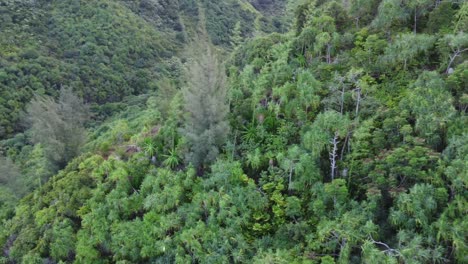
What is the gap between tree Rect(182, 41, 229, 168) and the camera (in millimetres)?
17219

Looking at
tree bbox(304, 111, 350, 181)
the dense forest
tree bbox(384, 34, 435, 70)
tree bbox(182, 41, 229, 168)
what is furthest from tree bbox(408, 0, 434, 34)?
tree bbox(182, 41, 229, 168)

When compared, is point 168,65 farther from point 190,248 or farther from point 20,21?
point 190,248

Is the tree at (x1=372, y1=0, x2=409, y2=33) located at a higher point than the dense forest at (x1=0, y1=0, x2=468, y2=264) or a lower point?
higher

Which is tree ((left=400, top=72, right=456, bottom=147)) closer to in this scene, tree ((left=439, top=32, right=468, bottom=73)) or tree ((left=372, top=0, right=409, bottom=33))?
tree ((left=439, top=32, right=468, bottom=73))

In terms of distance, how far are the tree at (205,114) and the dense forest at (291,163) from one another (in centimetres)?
7

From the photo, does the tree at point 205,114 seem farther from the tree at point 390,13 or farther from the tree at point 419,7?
the tree at point 419,7

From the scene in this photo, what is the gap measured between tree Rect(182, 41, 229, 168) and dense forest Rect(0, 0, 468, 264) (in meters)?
0.07

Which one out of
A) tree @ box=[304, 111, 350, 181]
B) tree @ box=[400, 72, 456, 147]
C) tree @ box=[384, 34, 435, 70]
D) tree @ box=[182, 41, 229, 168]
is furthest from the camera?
tree @ box=[182, 41, 229, 168]

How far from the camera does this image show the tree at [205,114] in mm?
17219

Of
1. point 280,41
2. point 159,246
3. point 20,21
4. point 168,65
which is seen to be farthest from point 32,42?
point 159,246

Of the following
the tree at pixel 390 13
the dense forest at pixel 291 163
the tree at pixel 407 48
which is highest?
the tree at pixel 390 13

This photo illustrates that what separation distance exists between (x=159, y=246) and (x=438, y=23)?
1822 centimetres

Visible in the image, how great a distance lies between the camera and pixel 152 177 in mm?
17062

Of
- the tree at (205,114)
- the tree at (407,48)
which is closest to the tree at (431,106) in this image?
the tree at (407,48)
